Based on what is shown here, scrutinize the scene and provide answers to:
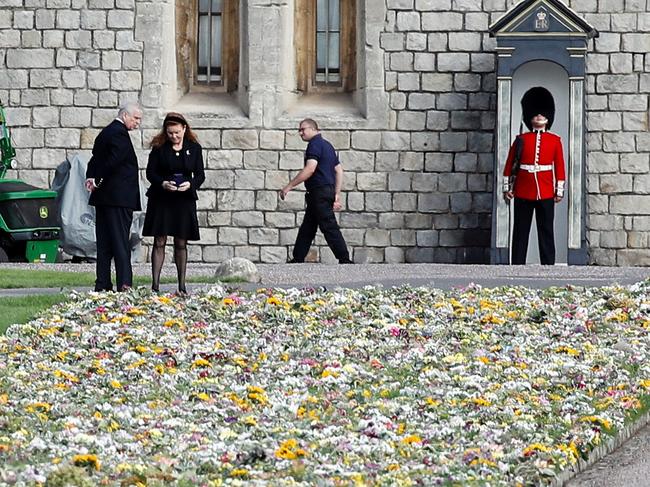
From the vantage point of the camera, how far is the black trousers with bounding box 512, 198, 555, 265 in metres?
19.3

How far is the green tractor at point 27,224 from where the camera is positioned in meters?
19.5

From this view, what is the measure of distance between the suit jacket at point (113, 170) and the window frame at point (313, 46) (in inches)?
328

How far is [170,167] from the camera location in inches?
538

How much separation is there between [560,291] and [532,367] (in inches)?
171

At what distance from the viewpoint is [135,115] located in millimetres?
13656

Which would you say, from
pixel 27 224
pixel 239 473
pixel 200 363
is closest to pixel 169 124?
pixel 200 363

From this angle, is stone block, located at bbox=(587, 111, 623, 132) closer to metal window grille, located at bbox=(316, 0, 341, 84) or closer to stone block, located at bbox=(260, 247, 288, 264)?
metal window grille, located at bbox=(316, 0, 341, 84)

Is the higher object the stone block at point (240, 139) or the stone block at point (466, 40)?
the stone block at point (466, 40)

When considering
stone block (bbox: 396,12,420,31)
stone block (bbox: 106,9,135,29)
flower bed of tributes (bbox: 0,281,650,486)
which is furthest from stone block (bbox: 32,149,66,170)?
flower bed of tributes (bbox: 0,281,650,486)

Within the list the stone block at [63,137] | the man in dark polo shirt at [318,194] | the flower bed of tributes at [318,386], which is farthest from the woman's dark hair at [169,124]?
the stone block at [63,137]

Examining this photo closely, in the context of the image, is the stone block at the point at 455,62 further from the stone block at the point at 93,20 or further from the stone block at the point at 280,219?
the stone block at the point at 93,20

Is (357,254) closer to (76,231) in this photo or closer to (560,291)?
(76,231)

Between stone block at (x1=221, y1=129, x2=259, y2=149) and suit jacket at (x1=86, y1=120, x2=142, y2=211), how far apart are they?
7.63 metres

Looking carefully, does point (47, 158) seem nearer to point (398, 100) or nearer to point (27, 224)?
point (27, 224)
